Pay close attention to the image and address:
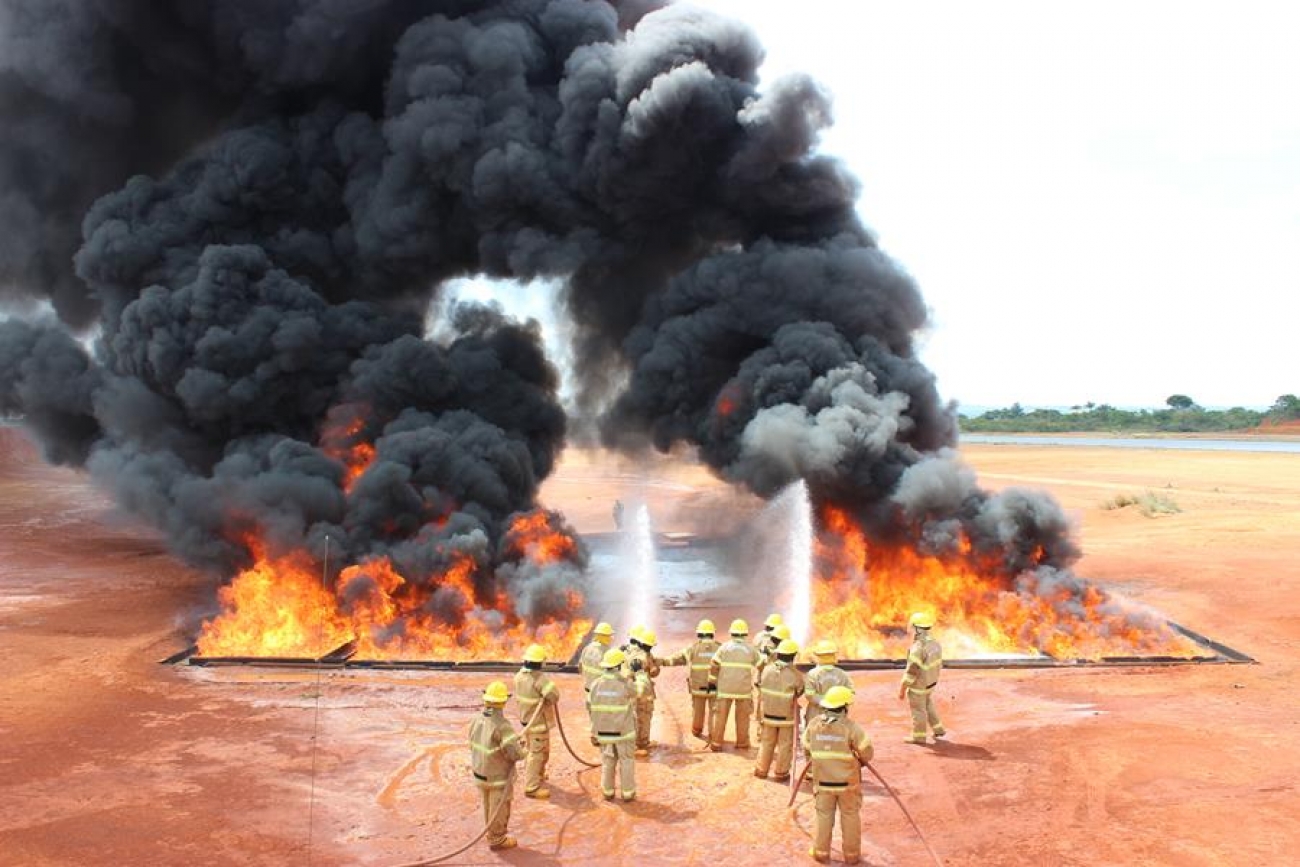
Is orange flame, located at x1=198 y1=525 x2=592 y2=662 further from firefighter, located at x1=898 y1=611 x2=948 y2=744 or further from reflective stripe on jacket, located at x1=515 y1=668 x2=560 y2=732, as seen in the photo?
firefighter, located at x1=898 y1=611 x2=948 y2=744

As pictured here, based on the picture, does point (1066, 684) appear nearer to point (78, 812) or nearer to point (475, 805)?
point (475, 805)

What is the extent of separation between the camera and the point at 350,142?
26.9 metres

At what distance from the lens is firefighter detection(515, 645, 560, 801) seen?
10.9m

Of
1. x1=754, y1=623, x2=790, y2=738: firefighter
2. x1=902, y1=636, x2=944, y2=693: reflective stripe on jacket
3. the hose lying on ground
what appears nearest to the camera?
the hose lying on ground

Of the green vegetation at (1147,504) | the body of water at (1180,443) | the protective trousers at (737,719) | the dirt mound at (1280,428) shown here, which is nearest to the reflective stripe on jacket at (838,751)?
the protective trousers at (737,719)

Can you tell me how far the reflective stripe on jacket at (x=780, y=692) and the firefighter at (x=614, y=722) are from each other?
5.76 feet

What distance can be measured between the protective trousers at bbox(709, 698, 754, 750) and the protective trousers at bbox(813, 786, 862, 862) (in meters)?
3.12

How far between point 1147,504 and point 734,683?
3699cm

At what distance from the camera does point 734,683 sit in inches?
490

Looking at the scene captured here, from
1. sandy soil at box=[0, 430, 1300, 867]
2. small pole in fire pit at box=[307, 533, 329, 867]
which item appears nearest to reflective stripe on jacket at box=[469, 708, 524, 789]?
sandy soil at box=[0, 430, 1300, 867]

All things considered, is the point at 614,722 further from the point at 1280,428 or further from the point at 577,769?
the point at 1280,428

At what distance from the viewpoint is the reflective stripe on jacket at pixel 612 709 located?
1083cm

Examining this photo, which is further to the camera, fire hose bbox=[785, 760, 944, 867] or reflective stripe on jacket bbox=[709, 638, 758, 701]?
reflective stripe on jacket bbox=[709, 638, 758, 701]

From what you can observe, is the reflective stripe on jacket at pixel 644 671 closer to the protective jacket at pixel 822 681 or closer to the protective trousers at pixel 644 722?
the protective trousers at pixel 644 722
